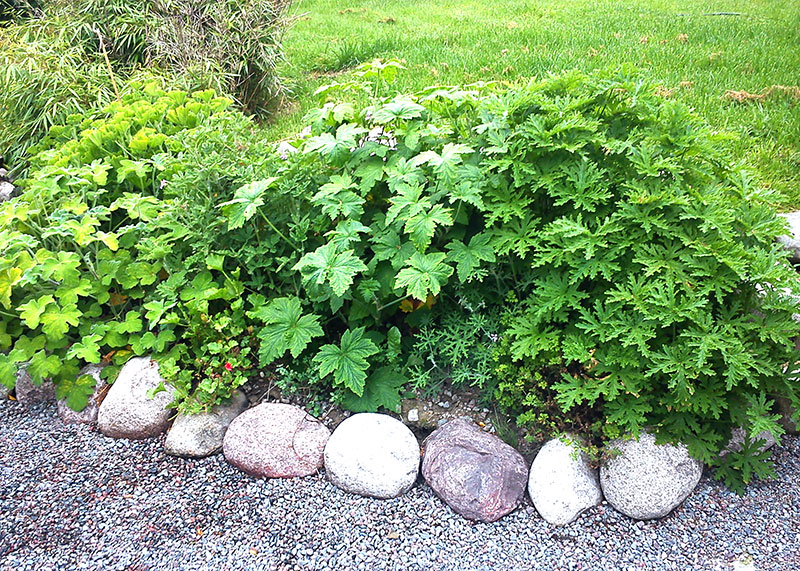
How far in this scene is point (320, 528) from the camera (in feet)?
7.53

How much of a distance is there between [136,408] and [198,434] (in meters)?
0.31

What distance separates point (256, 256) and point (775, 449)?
2300 mm

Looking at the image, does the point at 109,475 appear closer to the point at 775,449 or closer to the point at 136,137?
the point at 136,137

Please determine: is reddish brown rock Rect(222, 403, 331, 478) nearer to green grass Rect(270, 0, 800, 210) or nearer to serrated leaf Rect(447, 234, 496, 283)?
serrated leaf Rect(447, 234, 496, 283)

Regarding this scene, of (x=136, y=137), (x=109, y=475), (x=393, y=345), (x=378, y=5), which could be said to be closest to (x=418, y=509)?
(x=393, y=345)

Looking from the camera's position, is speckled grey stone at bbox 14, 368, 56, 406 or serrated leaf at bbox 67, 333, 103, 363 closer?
serrated leaf at bbox 67, 333, 103, 363

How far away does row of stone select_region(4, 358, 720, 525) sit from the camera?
229 centimetres

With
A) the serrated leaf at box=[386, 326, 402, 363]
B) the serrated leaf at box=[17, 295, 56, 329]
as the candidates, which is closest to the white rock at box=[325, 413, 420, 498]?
the serrated leaf at box=[386, 326, 402, 363]

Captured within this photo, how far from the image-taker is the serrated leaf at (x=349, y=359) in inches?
97.4

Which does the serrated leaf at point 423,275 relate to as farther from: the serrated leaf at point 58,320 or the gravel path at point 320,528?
the serrated leaf at point 58,320

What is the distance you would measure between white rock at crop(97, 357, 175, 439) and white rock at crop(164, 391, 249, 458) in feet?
0.31

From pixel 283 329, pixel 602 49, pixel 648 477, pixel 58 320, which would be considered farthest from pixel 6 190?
pixel 602 49

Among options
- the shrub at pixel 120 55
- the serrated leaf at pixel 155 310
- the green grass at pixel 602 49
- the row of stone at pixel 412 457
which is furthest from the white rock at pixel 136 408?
the green grass at pixel 602 49

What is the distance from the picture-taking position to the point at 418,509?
237 centimetres
